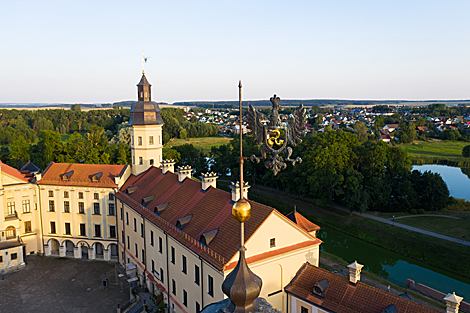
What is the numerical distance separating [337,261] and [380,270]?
4732 mm

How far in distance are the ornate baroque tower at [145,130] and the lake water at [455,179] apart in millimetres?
51888

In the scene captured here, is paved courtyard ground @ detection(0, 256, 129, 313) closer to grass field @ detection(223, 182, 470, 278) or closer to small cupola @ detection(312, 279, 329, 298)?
small cupola @ detection(312, 279, 329, 298)

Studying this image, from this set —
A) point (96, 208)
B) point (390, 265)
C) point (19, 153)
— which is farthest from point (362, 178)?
point (19, 153)

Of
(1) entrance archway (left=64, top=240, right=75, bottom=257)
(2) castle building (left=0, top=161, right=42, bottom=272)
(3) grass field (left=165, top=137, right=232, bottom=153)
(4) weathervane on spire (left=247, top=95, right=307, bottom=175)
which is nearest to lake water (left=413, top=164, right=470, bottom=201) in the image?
(3) grass field (left=165, top=137, right=232, bottom=153)

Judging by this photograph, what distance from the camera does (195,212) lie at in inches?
1044

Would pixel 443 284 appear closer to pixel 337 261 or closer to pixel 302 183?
pixel 337 261

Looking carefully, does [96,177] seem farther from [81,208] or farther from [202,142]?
[202,142]

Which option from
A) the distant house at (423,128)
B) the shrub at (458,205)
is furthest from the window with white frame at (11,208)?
the distant house at (423,128)

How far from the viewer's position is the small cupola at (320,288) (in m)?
20.4

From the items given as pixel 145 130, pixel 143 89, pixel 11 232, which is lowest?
pixel 11 232

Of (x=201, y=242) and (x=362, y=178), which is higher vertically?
(x=201, y=242)

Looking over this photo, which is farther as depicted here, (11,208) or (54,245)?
(54,245)

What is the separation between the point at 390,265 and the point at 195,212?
2520 centimetres

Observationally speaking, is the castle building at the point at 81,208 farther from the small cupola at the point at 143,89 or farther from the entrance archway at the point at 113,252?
the small cupola at the point at 143,89
